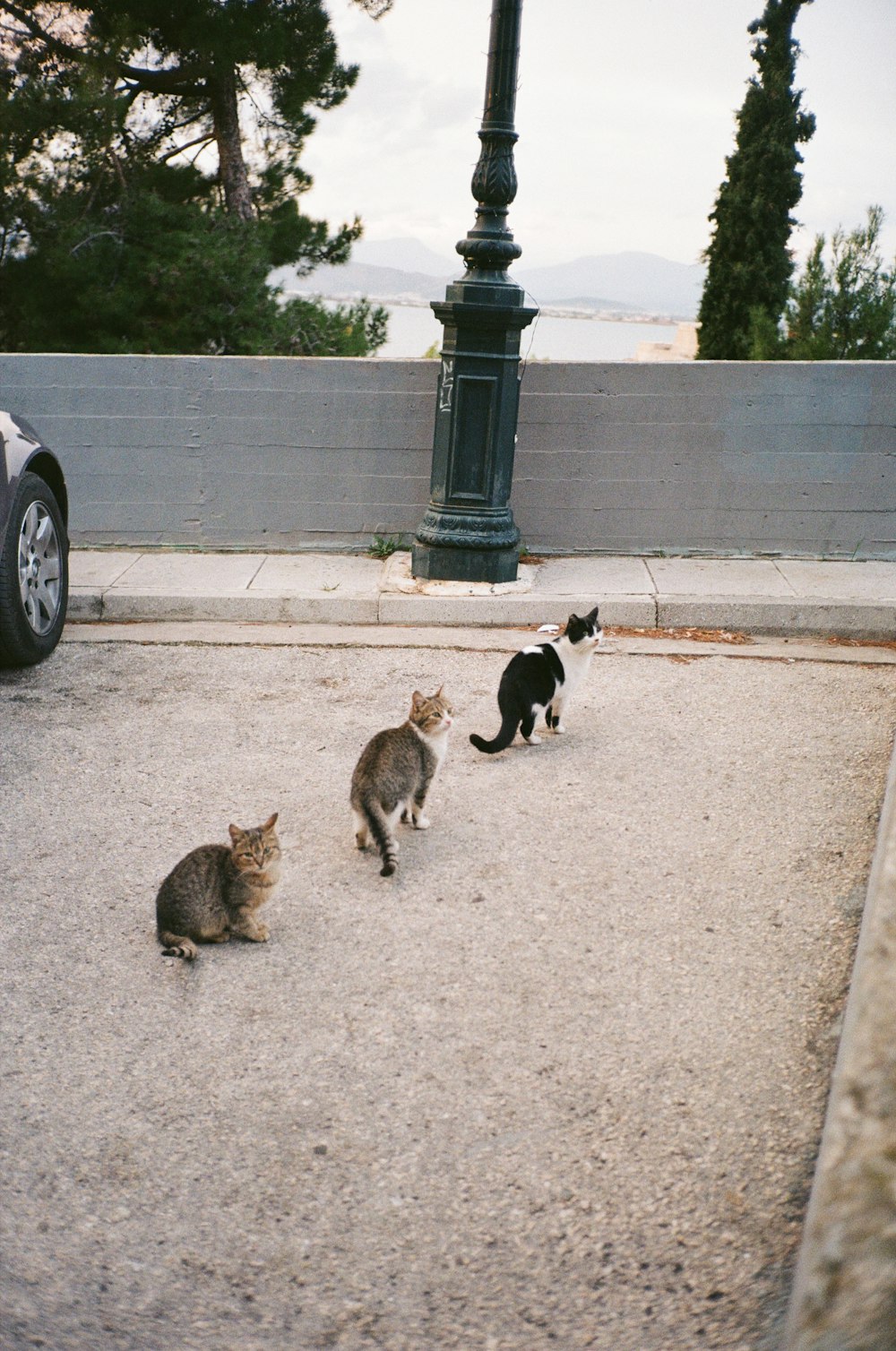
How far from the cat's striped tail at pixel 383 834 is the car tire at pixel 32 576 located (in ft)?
9.10

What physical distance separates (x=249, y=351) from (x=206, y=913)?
10.6 m

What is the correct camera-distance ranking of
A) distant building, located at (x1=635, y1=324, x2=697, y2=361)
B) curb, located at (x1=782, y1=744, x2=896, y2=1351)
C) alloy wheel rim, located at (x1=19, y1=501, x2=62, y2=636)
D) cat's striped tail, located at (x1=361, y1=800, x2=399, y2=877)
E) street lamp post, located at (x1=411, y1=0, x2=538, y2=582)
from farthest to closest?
distant building, located at (x1=635, y1=324, x2=697, y2=361) → street lamp post, located at (x1=411, y1=0, x2=538, y2=582) → alloy wheel rim, located at (x1=19, y1=501, x2=62, y2=636) → cat's striped tail, located at (x1=361, y1=800, x2=399, y2=877) → curb, located at (x1=782, y1=744, x2=896, y2=1351)

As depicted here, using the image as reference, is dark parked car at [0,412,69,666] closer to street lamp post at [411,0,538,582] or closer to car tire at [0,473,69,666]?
car tire at [0,473,69,666]

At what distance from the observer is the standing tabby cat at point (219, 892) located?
12.4 feet

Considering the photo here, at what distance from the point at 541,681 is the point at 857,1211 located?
363cm

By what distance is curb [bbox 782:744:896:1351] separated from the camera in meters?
1.82

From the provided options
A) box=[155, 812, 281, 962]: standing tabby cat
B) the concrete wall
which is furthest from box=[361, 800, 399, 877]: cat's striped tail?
the concrete wall

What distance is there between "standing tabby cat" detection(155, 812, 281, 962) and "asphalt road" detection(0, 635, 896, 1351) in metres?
0.08

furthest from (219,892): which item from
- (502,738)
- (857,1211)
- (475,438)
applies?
(475,438)

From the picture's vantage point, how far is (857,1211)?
6.28 feet

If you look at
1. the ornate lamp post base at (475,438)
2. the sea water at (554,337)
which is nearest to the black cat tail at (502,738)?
the ornate lamp post base at (475,438)

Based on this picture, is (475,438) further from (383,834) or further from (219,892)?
(219,892)

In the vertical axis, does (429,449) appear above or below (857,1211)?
above

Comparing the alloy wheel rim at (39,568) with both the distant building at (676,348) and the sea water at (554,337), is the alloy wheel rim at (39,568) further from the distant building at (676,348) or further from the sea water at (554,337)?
the distant building at (676,348)
